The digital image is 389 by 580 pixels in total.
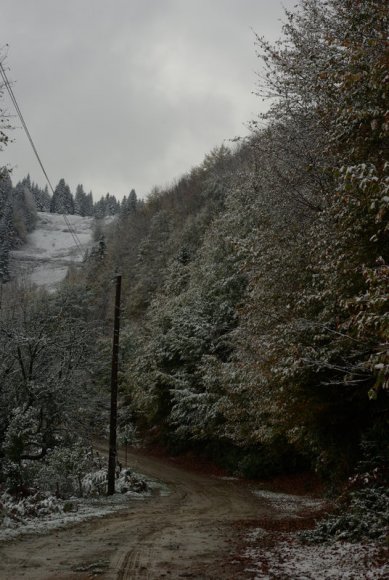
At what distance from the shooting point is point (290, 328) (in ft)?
37.0

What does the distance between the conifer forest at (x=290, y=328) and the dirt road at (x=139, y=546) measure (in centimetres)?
198

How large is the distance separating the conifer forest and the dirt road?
198 centimetres

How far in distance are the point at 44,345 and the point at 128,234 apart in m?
56.7

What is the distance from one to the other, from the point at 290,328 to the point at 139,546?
17.5 feet

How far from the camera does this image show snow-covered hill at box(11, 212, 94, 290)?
386 ft

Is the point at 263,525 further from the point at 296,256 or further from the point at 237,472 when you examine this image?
the point at 237,472

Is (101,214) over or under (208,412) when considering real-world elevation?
over

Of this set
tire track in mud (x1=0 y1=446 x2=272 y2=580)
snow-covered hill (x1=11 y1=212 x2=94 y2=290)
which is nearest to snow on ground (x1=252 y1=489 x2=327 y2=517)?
tire track in mud (x1=0 y1=446 x2=272 y2=580)

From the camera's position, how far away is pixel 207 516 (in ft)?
46.7

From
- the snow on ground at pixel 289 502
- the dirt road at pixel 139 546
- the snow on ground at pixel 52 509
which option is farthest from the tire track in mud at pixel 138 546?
the snow on ground at pixel 289 502

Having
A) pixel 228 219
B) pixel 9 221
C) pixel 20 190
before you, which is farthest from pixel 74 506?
pixel 20 190

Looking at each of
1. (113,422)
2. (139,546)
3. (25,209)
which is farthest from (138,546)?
(25,209)

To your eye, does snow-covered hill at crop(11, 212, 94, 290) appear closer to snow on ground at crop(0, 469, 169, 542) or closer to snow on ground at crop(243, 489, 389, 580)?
snow on ground at crop(0, 469, 169, 542)

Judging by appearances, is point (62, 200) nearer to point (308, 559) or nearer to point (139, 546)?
point (139, 546)
